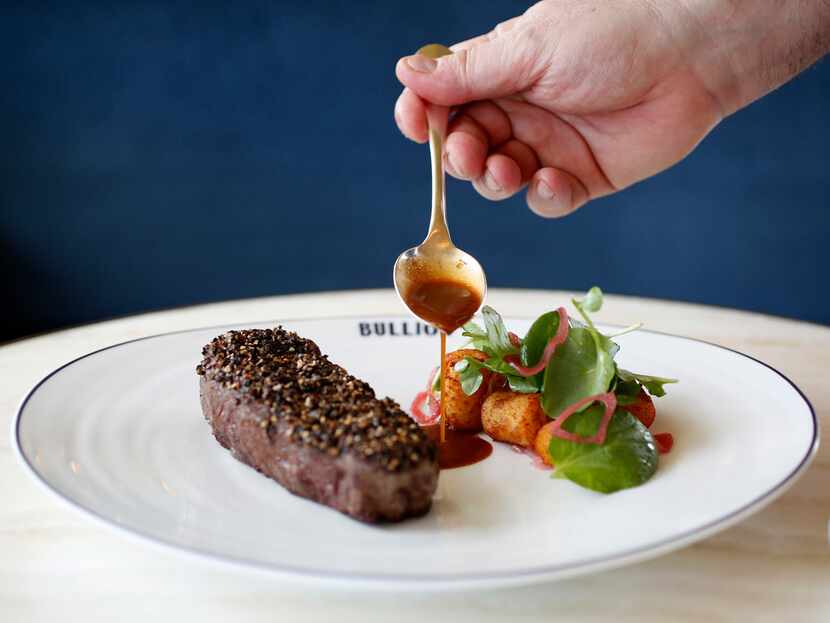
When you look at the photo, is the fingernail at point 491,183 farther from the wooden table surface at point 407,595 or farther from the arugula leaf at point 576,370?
the wooden table surface at point 407,595

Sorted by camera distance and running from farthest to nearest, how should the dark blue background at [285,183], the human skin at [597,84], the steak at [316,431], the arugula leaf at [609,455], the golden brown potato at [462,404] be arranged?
the dark blue background at [285,183], the human skin at [597,84], the golden brown potato at [462,404], the arugula leaf at [609,455], the steak at [316,431]

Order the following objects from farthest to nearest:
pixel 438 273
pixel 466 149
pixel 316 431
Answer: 1. pixel 466 149
2. pixel 438 273
3. pixel 316 431

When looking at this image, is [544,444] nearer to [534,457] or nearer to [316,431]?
[534,457]

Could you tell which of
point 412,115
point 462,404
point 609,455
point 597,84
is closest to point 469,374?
point 462,404

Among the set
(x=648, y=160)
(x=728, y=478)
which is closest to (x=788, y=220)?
(x=648, y=160)

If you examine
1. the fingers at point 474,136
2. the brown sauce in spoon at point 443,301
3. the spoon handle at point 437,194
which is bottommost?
the brown sauce in spoon at point 443,301

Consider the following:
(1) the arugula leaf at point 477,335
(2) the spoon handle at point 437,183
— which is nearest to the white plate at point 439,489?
(1) the arugula leaf at point 477,335

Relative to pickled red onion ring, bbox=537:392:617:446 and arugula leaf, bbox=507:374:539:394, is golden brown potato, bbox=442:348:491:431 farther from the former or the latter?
pickled red onion ring, bbox=537:392:617:446
